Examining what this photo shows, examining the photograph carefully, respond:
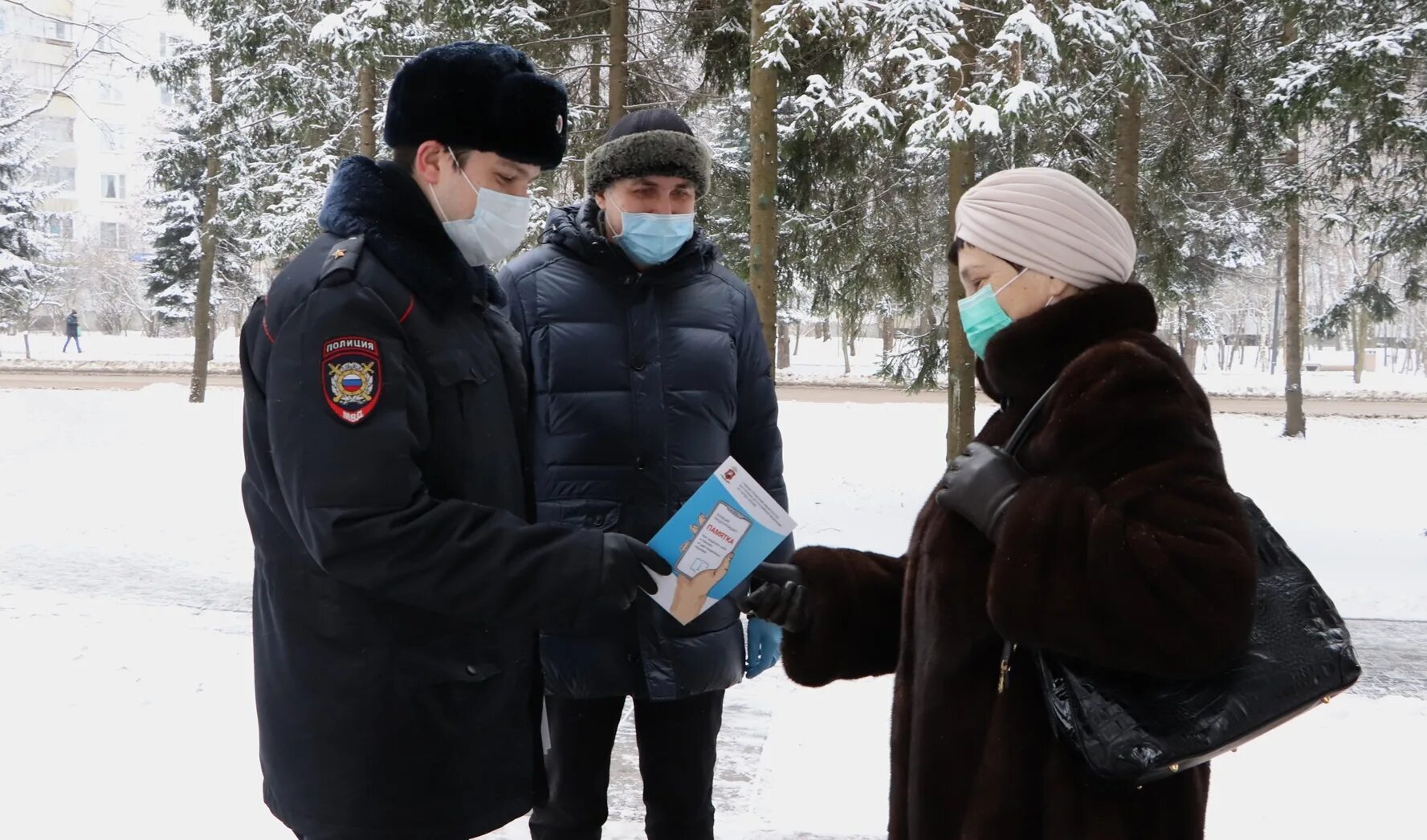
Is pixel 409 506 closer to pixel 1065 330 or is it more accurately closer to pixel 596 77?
pixel 1065 330

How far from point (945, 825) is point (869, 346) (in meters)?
61.7

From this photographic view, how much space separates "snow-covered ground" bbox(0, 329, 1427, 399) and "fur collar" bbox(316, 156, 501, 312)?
23.4m

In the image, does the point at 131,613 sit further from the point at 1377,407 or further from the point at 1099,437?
the point at 1377,407

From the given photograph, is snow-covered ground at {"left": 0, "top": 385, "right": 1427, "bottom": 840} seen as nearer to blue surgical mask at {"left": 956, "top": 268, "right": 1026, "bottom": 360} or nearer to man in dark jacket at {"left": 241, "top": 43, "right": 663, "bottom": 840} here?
man in dark jacket at {"left": 241, "top": 43, "right": 663, "bottom": 840}

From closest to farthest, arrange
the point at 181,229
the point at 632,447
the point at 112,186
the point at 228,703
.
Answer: the point at 632,447 → the point at 228,703 → the point at 181,229 → the point at 112,186

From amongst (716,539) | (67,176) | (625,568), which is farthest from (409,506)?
(67,176)

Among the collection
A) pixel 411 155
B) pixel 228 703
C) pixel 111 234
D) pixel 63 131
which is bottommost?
pixel 228 703

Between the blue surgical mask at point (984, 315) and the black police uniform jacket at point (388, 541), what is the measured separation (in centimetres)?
89

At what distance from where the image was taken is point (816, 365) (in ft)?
150

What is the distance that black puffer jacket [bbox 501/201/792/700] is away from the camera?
2.90 metres

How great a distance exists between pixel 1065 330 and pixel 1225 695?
0.67 m

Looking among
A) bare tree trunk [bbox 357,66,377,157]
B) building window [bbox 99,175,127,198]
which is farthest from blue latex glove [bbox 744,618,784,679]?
building window [bbox 99,175,127,198]

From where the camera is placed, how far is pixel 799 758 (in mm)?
4773

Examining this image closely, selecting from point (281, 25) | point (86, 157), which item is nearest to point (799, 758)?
point (281, 25)
